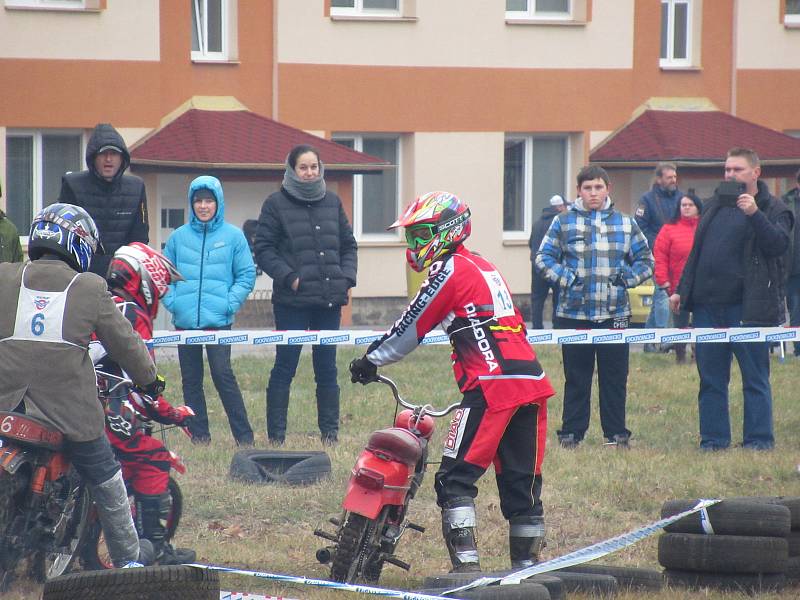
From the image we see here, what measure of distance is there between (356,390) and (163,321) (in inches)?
280

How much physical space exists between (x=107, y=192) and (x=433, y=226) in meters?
4.24

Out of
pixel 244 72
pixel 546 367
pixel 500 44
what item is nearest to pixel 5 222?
pixel 546 367

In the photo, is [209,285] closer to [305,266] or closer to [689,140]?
[305,266]

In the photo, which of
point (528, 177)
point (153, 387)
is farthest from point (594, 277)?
point (528, 177)

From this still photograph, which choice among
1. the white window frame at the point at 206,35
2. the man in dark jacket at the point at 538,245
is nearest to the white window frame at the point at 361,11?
the white window frame at the point at 206,35

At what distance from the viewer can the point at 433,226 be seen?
6.54m

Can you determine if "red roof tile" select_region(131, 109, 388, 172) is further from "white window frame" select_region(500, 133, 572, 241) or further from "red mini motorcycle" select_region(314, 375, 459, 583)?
"red mini motorcycle" select_region(314, 375, 459, 583)

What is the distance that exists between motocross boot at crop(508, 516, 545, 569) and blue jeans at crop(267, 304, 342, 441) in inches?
165

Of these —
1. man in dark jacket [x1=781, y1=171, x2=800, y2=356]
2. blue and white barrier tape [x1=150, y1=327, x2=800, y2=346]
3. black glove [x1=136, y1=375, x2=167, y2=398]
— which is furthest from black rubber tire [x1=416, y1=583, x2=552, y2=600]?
man in dark jacket [x1=781, y1=171, x2=800, y2=356]

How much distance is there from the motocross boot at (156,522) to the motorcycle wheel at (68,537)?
1.60 ft

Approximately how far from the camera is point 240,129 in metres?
21.4

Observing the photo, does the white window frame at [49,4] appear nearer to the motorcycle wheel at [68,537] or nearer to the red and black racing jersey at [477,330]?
the motorcycle wheel at [68,537]

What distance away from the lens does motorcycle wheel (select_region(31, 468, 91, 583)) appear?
652 centimetres

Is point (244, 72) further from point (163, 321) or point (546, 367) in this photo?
point (546, 367)
